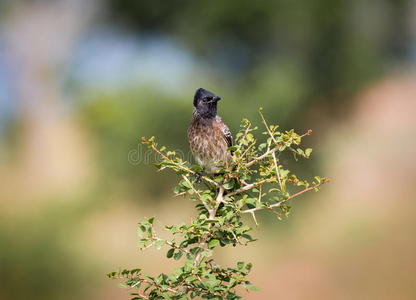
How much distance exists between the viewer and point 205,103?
4.50 metres

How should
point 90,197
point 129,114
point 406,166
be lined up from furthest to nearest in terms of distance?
point 406,166, point 129,114, point 90,197

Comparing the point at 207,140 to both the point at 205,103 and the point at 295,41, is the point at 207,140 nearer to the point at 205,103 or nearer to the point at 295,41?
the point at 205,103

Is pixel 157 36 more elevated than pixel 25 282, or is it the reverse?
pixel 157 36

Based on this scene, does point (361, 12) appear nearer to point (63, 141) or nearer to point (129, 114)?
point (129, 114)

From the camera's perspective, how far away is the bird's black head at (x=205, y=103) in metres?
4.27

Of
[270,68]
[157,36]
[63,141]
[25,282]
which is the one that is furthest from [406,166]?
[25,282]

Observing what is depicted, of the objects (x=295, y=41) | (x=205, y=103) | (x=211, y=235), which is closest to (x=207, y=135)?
(x=205, y=103)

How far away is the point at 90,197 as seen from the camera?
10.9 meters

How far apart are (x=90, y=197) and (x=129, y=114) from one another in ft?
6.53

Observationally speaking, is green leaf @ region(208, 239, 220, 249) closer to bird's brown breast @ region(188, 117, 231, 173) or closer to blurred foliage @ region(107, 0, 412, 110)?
bird's brown breast @ region(188, 117, 231, 173)

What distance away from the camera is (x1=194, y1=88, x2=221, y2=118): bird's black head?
168 inches

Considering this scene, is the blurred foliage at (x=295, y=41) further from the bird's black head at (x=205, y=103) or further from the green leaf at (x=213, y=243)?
the green leaf at (x=213, y=243)

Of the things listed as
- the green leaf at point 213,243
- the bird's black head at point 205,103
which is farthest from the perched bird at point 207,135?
the green leaf at point 213,243

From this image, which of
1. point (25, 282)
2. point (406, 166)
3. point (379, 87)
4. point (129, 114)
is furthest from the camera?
point (406, 166)
